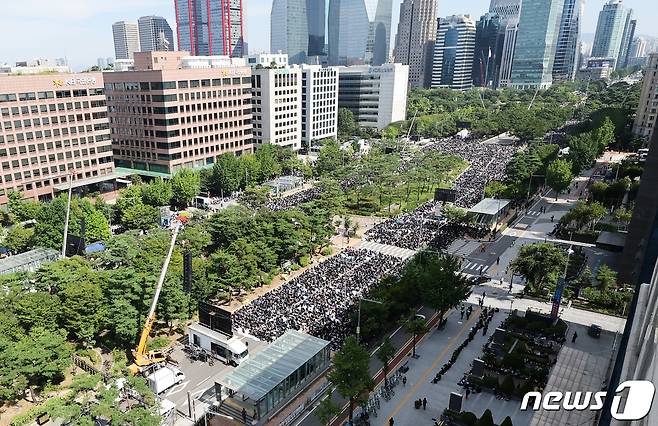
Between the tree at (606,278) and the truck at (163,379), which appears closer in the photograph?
the truck at (163,379)

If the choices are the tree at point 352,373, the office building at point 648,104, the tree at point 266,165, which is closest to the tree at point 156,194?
the tree at point 266,165

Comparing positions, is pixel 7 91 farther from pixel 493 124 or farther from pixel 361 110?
pixel 493 124

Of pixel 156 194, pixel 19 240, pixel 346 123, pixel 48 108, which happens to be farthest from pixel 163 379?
pixel 346 123

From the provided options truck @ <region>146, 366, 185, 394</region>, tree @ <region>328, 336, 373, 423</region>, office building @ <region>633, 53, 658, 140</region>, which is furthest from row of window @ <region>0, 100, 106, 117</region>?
office building @ <region>633, 53, 658, 140</region>

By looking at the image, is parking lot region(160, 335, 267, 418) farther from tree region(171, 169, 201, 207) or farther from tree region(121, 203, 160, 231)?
tree region(171, 169, 201, 207)

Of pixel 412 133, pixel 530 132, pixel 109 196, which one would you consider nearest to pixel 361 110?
pixel 412 133

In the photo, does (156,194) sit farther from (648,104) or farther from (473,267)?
(648,104)

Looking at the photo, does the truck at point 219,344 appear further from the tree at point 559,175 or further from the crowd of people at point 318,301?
the tree at point 559,175
